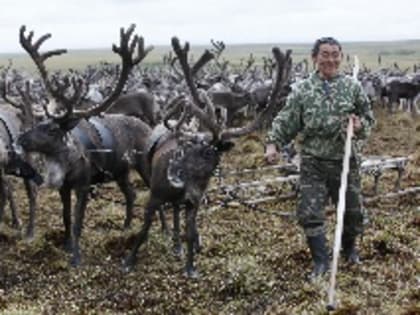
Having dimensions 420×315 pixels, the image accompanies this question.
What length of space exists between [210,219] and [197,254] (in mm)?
1748

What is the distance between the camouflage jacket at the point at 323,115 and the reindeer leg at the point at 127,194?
2.69 meters

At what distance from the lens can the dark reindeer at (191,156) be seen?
7.14 meters

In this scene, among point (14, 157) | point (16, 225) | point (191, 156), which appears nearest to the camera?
point (191, 156)

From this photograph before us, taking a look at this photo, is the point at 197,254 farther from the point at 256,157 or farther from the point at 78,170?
the point at 256,157

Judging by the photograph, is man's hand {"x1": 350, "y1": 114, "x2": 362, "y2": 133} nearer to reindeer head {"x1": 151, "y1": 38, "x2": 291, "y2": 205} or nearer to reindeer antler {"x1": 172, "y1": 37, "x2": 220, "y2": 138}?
reindeer head {"x1": 151, "y1": 38, "x2": 291, "y2": 205}

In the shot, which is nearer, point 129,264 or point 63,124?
point 63,124

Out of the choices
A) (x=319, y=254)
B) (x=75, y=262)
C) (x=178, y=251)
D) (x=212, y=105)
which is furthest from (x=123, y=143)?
(x=319, y=254)

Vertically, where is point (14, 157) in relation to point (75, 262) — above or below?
above

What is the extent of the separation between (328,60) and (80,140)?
107 inches

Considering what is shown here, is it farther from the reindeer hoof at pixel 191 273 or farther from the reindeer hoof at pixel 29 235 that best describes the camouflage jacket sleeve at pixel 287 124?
the reindeer hoof at pixel 29 235

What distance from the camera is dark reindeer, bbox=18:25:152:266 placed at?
753 cm

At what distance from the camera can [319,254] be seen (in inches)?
283

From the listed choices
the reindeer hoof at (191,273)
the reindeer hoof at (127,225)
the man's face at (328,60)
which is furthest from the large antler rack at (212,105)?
the reindeer hoof at (127,225)

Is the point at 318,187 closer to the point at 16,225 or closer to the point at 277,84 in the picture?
the point at 277,84
